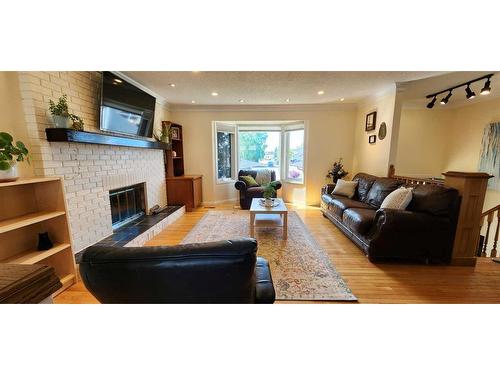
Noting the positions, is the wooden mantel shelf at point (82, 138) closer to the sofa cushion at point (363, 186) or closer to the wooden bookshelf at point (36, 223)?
the wooden bookshelf at point (36, 223)

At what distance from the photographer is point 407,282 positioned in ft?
6.48

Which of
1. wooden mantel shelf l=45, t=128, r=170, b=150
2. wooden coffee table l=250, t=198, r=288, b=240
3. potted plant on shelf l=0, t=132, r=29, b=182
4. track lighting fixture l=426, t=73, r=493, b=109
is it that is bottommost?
wooden coffee table l=250, t=198, r=288, b=240

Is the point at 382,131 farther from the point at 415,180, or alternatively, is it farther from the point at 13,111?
the point at 13,111

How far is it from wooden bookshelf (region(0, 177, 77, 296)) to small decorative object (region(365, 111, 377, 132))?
477cm

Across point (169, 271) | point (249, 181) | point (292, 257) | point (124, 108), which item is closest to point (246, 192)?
point (249, 181)

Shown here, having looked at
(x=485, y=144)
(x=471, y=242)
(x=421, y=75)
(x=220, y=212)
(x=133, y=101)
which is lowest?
(x=220, y=212)

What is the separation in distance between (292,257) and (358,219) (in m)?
0.97

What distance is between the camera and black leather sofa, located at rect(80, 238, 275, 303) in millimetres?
789

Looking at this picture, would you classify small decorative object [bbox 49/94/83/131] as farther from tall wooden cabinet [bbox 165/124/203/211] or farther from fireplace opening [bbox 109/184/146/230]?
tall wooden cabinet [bbox 165/124/203/211]

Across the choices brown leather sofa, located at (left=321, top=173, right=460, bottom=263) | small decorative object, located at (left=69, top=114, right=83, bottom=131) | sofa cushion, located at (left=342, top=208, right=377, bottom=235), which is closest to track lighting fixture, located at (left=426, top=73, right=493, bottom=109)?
brown leather sofa, located at (left=321, top=173, right=460, bottom=263)

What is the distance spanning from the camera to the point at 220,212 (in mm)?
4348
